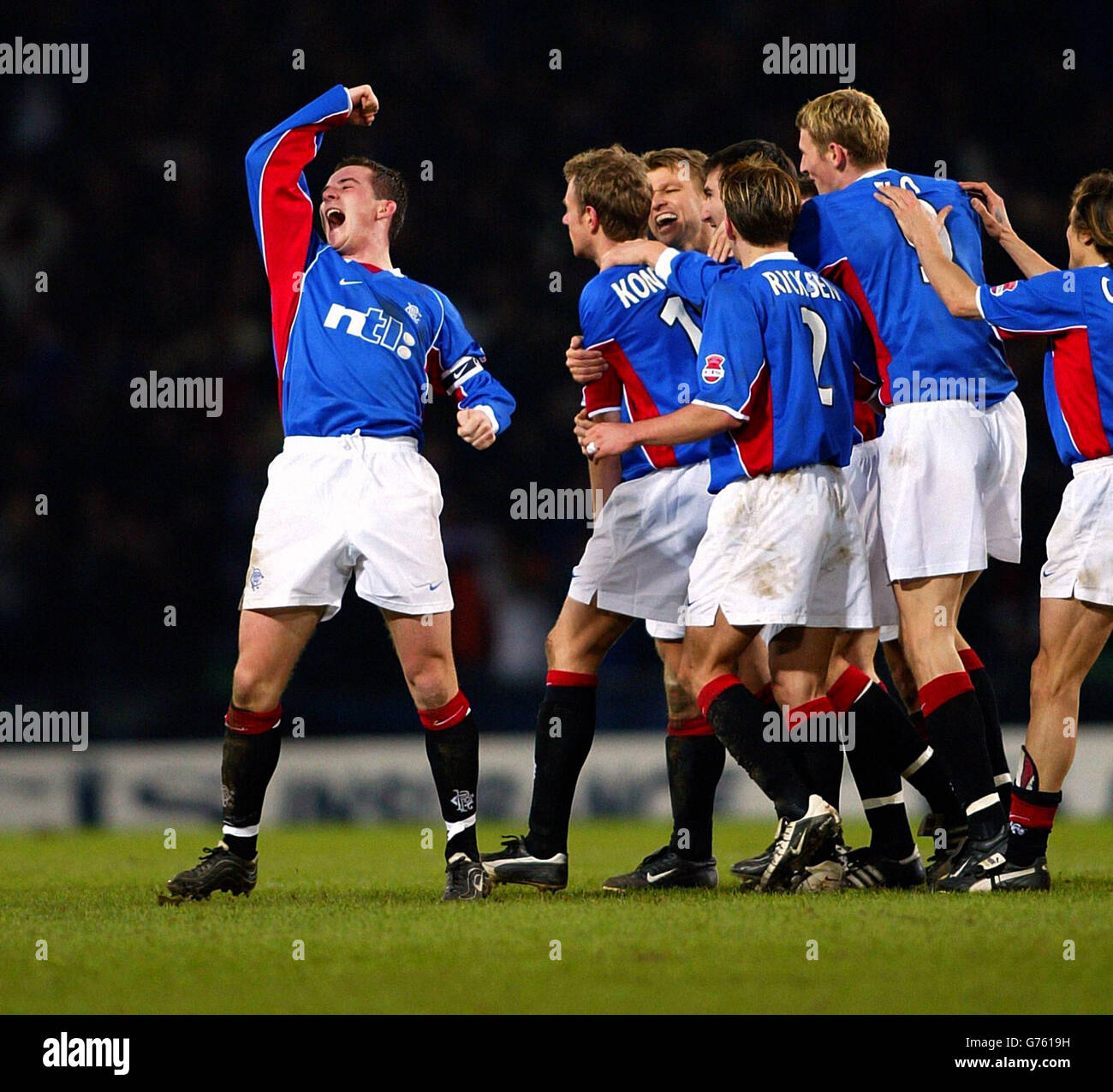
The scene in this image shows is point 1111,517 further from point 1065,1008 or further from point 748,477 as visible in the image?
point 1065,1008

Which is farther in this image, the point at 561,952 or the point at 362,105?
the point at 362,105

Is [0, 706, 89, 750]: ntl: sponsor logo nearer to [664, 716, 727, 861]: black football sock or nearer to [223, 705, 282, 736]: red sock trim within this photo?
[223, 705, 282, 736]: red sock trim

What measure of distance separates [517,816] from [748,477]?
4.64 meters

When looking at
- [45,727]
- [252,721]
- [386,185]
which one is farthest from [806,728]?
[45,727]

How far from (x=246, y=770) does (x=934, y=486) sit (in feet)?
7.84

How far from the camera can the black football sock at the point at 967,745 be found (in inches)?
193

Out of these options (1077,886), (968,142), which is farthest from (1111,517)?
(968,142)

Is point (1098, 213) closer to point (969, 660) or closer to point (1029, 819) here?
point (969, 660)

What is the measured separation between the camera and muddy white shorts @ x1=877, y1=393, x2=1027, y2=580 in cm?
497

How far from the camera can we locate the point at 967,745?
193 inches

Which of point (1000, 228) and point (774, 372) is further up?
point (1000, 228)

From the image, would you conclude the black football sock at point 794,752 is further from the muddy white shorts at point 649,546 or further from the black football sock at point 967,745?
the muddy white shorts at point 649,546

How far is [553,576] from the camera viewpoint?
1037cm

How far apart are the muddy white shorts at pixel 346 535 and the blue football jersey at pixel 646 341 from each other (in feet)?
2.68
